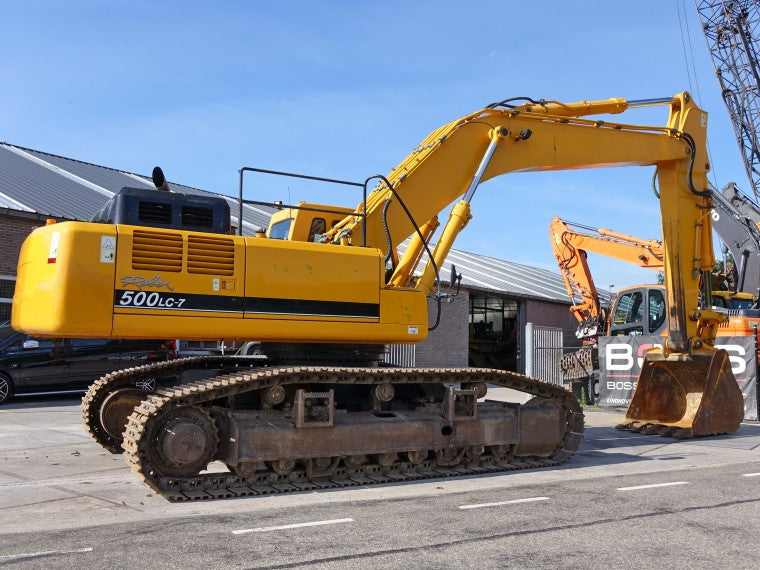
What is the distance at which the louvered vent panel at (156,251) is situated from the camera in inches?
277

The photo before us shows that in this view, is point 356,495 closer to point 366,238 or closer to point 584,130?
point 366,238

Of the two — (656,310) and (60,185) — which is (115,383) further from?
(60,185)

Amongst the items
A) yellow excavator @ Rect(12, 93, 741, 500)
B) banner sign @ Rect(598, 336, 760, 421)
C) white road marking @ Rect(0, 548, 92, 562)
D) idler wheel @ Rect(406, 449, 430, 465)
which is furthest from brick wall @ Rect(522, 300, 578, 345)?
white road marking @ Rect(0, 548, 92, 562)

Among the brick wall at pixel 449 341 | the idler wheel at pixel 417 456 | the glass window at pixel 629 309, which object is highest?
the glass window at pixel 629 309

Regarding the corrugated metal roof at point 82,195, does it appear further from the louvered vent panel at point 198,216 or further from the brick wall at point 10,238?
the louvered vent panel at point 198,216

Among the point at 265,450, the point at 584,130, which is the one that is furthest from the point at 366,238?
the point at 584,130

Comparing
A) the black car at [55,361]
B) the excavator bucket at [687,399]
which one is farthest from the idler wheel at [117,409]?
the excavator bucket at [687,399]

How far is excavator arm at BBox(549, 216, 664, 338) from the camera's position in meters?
20.9

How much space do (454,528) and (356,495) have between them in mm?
1572

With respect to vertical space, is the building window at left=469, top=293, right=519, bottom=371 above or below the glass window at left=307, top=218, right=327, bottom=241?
below

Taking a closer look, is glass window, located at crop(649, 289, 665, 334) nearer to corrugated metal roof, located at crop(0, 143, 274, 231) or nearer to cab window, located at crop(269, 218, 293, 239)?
corrugated metal roof, located at crop(0, 143, 274, 231)

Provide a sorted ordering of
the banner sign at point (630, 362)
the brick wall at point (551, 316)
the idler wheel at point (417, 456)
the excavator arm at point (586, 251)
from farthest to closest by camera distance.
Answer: the brick wall at point (551, 316), the excavator arm at point (586, 251), the banner sign at point (630, 362), the idler wheel at point (417, 456)

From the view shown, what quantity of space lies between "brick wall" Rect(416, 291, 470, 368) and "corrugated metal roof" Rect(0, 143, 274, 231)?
6.77m

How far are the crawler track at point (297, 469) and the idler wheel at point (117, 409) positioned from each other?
154cm
